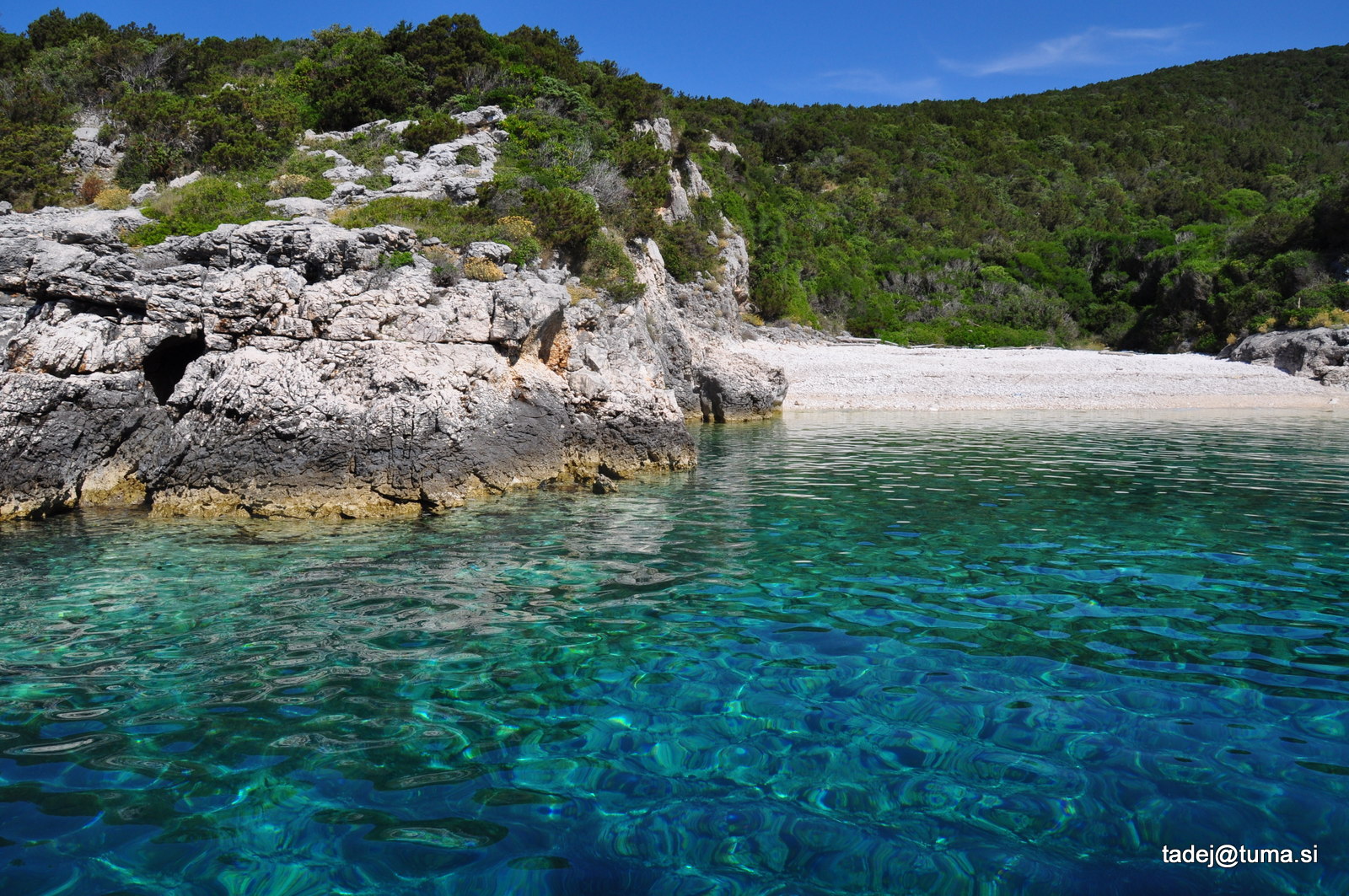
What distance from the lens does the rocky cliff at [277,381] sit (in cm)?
1261

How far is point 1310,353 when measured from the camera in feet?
119

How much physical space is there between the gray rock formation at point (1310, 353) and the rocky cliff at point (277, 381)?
35.6 metres

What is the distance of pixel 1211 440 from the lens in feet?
69.1

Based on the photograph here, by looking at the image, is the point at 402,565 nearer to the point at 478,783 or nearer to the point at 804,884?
the point at 478,783

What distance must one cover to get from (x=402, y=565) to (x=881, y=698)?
603 cm

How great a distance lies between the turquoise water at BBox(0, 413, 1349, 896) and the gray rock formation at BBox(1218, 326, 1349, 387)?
32.0 metres

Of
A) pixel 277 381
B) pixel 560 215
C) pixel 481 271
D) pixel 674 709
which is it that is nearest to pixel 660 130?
pixel 560 215

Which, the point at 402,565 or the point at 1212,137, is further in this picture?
the point at 1212,137

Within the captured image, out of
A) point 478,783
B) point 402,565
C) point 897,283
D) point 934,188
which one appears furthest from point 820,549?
point 934,188

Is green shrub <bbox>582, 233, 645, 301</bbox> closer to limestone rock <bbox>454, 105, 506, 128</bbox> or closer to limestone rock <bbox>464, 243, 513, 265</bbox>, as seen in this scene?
limestone rock <bbox>464, 243, 513, 265</bbox>

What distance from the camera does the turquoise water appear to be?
4027 millimetres

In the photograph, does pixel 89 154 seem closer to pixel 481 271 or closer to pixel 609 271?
pixel 609 271

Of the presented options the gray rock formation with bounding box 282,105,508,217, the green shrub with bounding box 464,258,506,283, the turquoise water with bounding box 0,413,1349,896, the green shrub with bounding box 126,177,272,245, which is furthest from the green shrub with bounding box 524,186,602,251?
the turquoise water with bounding box 0,413,1349,896

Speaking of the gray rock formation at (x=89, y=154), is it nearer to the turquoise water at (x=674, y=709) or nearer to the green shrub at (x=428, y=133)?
the green shrub at (x=428, y=133)
